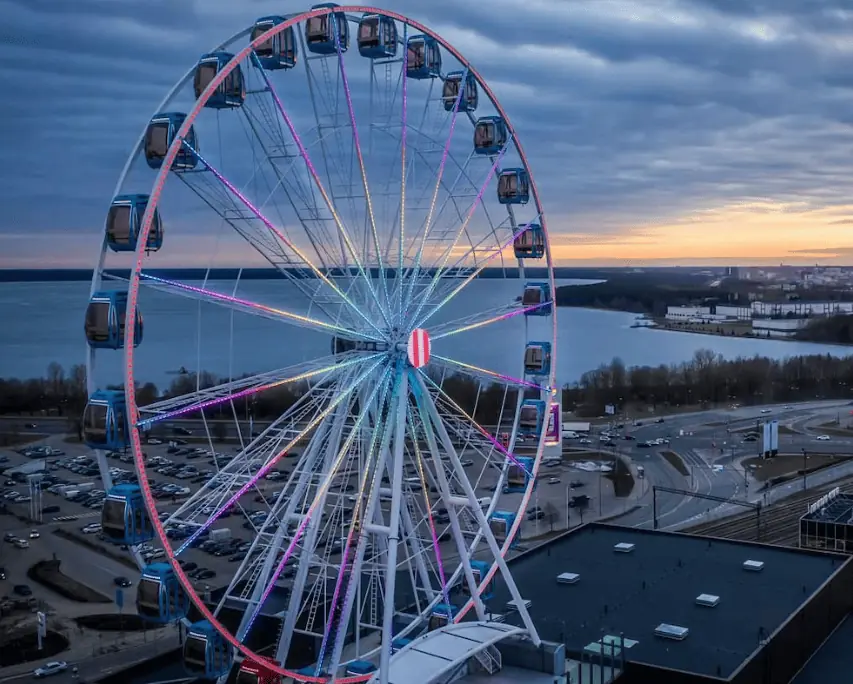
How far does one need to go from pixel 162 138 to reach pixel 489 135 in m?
7.28

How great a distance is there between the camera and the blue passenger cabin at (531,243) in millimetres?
19500

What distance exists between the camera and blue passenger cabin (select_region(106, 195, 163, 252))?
41.9 ft

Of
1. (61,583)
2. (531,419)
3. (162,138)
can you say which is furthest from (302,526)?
(61,583)

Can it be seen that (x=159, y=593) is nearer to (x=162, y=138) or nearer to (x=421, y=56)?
(x=162, y=138)

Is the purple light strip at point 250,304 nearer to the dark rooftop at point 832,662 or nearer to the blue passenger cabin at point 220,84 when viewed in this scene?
the blue passenger cabin at point 220,84

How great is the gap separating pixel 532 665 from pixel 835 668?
6959mm

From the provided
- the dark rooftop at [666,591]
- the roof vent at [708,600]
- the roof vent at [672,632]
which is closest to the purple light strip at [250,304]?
the dark rooftop at [666,591]

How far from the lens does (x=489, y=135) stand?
61.4 feet

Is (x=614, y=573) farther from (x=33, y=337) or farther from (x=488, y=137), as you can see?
(x=33, y=337)

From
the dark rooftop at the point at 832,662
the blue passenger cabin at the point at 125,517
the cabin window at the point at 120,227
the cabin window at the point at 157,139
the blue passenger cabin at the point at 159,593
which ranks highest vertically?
the cabin window at the point at 157,139

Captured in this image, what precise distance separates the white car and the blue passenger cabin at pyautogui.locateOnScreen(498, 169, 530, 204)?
16179 mm

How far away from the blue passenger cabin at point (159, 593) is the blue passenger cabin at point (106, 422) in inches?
63.6

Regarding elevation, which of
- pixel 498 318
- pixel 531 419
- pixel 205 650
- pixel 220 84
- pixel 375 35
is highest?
pixel 375 35

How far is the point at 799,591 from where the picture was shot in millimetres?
20391
